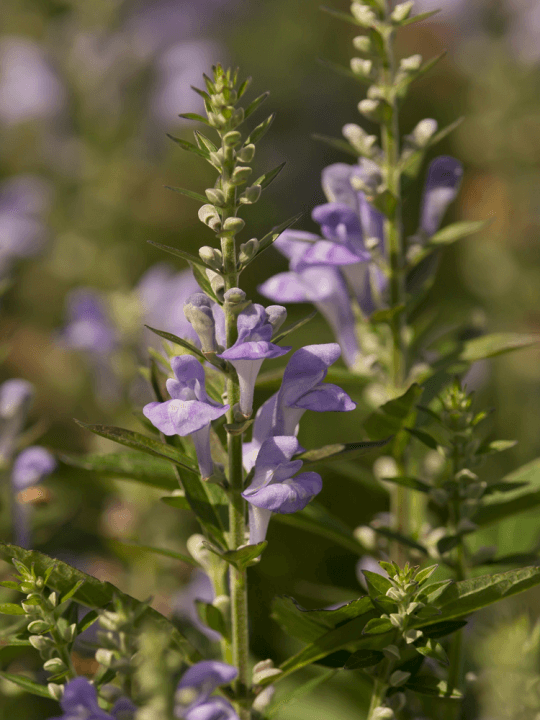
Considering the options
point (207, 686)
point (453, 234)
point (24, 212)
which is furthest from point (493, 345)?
point (24, 212)

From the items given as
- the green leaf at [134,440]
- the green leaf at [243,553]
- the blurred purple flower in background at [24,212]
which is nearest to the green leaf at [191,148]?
the green leaf at [134,440]

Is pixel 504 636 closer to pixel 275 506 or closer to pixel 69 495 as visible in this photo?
pixel 275 506

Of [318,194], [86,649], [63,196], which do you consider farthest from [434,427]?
[318,194]

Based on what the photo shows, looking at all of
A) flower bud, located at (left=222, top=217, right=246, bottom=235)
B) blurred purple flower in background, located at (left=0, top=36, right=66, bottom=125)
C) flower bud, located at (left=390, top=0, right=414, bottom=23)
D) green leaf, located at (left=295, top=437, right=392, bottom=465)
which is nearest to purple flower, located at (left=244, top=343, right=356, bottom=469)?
green leaf, located at (left=295, top=437, right=392, bottom=465)

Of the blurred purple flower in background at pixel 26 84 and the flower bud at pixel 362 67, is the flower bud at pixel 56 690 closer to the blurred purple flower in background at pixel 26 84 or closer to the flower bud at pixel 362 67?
the flower bud at pixel 362 67

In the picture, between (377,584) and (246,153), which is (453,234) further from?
(377,584)

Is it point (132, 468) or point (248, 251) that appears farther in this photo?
point (132, 468)
